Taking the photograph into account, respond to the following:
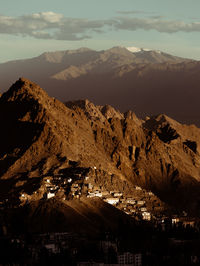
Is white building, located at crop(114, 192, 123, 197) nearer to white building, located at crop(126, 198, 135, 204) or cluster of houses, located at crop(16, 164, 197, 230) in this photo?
cluster of houses, located at crop(16, 164, 197, 230)

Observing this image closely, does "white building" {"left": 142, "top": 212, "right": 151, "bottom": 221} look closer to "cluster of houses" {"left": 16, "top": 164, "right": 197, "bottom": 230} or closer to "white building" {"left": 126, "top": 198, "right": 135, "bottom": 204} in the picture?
"cluster of houses" {"left": 16, "top": 164, "right": 197, "bottom": 230}

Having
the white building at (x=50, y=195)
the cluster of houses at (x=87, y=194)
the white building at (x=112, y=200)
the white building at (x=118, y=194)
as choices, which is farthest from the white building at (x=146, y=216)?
the white building at (x=50, y=195)

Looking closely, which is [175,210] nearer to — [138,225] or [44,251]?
[138,225]

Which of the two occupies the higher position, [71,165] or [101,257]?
[71,165]

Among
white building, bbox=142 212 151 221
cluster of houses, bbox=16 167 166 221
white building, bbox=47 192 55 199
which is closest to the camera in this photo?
white building, bbox=47 192 55 199

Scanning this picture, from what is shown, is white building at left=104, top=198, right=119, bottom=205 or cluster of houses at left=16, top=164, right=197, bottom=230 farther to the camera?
white building at left=104, top=198, right=119, bottom=205

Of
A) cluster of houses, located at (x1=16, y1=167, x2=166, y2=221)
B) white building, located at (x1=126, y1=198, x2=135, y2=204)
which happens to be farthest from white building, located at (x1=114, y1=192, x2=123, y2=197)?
white building, located at (x1=126, y1=198, x2=135, y2=204)

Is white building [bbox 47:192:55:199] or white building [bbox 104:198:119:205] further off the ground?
white building [bbox 104:198:119:205]

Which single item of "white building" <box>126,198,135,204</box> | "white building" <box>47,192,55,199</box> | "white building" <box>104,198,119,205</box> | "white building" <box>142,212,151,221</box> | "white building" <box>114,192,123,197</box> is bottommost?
"white building" <box>142,212,151,221</box>

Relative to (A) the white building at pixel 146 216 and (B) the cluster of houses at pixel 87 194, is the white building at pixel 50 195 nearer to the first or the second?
(B) the cluster of houses at pixel 87 194

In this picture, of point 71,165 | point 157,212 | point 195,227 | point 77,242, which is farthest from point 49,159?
point 77,242

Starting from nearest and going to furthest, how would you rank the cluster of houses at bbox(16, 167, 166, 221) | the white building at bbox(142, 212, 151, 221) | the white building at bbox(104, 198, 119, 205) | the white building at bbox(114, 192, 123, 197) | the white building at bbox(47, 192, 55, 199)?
the white building at bbox(47, 192, 55, 199) < the cluster of houses at bbox(16, 167, 166, 221) < the white building at bbox(142, 212, 151, 221) < the white building at bbox(104, 198, 119, 205) < the white building at bbox(114, 192, 123, 197)
